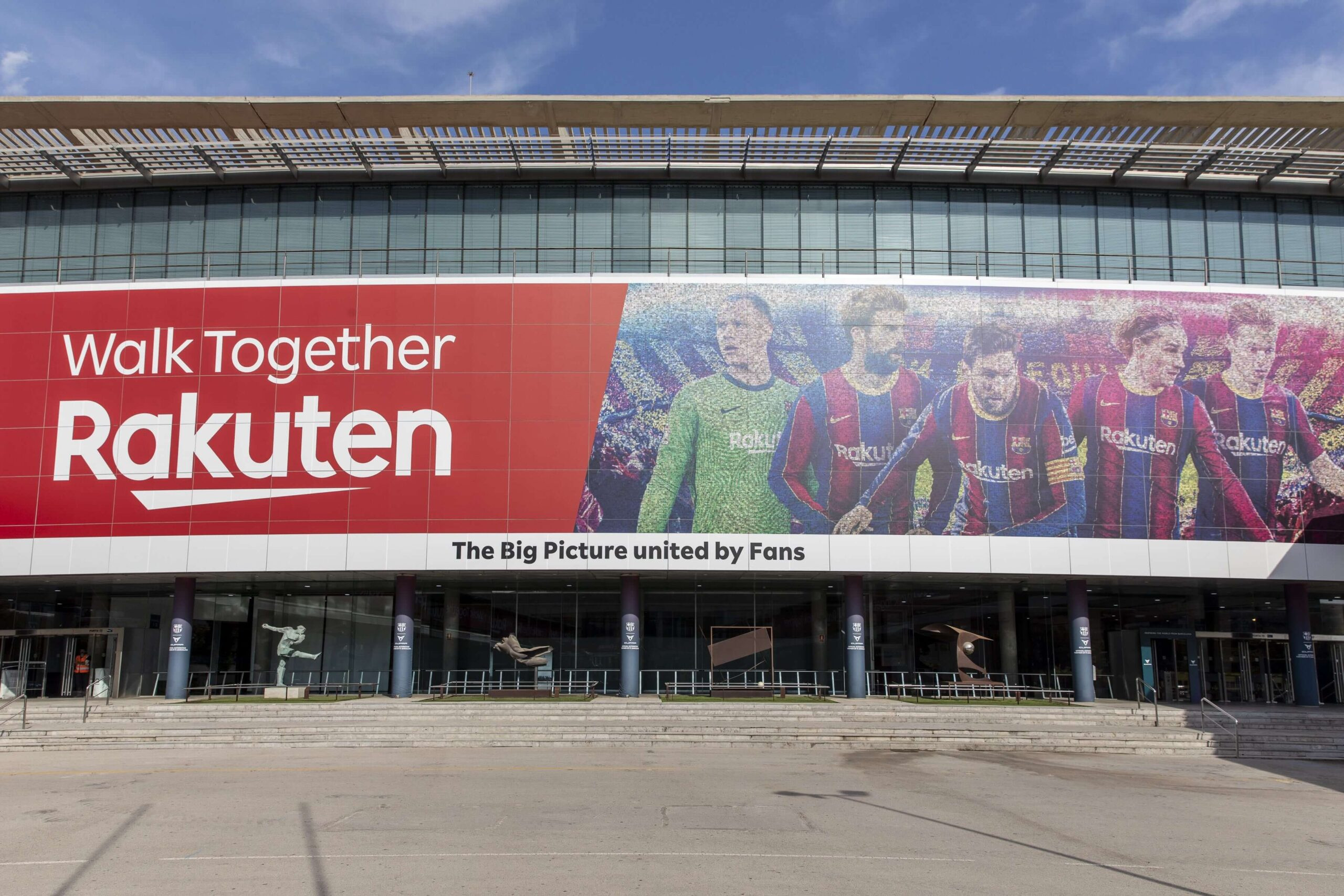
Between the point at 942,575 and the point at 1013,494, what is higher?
the point at 1013,494

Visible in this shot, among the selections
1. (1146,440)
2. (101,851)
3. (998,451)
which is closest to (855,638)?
(998,451)

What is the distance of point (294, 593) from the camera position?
37.9m

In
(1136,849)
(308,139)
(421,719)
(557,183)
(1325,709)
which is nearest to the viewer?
(1136,849)

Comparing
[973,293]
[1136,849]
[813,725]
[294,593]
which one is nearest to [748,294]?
[973,293]

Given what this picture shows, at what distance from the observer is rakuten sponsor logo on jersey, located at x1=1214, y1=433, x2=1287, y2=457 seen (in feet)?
113

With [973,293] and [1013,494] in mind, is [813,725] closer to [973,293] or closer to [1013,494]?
[1013,494]

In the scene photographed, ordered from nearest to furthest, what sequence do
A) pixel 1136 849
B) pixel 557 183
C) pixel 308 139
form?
pixel 1136 849 → pixel 308 139 → pixel 557 183

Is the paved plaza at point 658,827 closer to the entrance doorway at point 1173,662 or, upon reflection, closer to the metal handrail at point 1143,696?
the metal handrail at point 1143,696

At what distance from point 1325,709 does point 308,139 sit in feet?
119

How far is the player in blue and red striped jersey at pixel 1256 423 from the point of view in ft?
113

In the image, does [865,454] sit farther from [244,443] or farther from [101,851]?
[101,851]

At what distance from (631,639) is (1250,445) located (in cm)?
2054

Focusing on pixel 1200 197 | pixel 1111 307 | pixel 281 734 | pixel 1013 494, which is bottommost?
pixel 281 734

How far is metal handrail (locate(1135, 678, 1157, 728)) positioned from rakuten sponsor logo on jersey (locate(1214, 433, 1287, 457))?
25.9 ft
